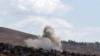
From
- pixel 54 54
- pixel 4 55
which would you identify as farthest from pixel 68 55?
pixel 4 55

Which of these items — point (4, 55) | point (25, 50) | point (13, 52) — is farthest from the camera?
point (25, 50)

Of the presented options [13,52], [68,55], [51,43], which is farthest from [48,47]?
[13,52]

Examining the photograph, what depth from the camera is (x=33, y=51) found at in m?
160

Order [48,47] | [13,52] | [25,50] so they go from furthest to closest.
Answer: [48,47]
[25,50]
[13,52]

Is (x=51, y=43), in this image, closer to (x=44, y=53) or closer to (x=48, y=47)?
(x=48, y=47)

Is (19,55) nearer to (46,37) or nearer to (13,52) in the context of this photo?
(13,52)

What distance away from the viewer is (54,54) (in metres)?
160

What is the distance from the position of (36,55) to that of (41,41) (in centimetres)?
4978

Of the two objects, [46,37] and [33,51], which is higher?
[46,37]

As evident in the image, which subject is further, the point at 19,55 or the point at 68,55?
the point at 68,55

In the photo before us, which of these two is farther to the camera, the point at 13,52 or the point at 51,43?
the point at 51,43

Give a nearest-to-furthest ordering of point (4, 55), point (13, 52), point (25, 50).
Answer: point (4, 55)
point (13, 52)
point (25, 50)

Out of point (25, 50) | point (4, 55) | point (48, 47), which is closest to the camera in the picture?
point (4, 55)

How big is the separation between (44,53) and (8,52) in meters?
16.1
